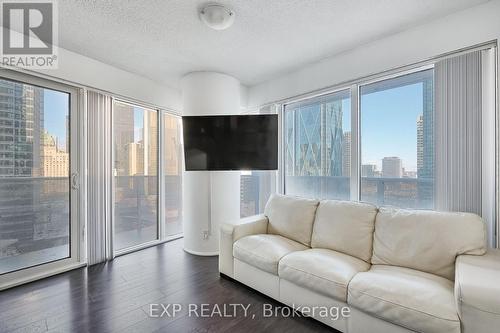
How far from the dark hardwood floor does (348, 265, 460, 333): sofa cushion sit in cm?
50

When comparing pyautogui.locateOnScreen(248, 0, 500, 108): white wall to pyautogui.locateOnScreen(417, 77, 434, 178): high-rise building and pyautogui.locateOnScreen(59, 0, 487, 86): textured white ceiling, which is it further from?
pyautogui.locateOnScreen(417, 77, 434, 178): high-rise building

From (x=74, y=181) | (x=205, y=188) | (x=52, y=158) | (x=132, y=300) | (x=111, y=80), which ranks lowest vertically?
(x=132, y=300)

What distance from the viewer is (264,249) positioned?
2271mm

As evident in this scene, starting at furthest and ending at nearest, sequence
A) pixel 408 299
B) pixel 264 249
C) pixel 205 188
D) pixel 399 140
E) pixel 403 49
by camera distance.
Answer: pixel 205 188, pixel 399 140, pixel 403 49, pixel 264 249, pixel 408 299

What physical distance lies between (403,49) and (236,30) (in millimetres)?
1716

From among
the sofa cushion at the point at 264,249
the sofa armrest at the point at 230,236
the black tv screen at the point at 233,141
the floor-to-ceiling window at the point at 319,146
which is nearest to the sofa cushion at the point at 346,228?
the sofa cushion at the point at 264,249

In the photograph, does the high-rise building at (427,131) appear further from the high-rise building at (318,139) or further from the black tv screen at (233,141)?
the black tv screen at (233,141)

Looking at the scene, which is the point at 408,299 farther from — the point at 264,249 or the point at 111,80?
the point at 111,80

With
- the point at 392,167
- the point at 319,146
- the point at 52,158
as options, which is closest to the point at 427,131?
the point at 392,167

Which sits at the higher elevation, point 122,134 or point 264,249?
point 122,134

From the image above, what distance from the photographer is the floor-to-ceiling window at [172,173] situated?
396cm

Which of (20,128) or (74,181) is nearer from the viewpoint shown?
(20,128)

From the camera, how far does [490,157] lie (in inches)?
77.2

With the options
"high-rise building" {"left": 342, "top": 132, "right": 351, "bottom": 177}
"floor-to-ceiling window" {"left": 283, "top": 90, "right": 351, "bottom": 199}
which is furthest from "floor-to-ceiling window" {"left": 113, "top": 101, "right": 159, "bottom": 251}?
"high-rise building" {"left": 342, "top": 132, "right": 351, "bottom": 177}
